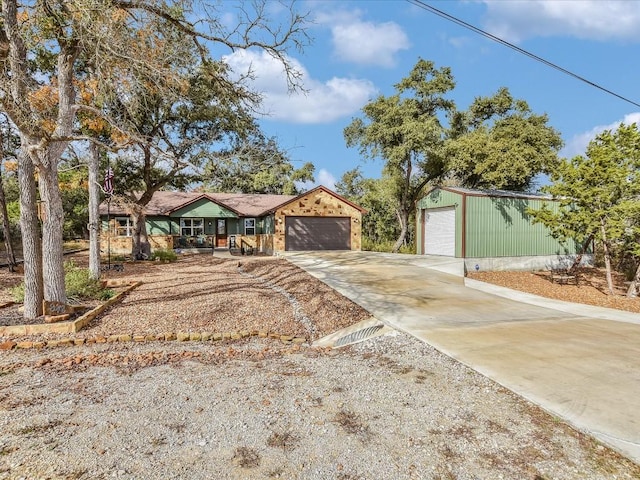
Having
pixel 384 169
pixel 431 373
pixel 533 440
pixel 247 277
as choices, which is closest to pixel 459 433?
pixel 533 440

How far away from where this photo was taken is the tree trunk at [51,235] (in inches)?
260

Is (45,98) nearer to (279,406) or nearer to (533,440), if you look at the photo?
(279,406)

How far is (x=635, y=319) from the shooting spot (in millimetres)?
6914

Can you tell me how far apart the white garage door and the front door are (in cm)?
1392

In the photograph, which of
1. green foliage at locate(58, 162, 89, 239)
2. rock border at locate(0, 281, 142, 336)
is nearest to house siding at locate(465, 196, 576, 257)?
rock border at locate(0, 281, 142, 336)

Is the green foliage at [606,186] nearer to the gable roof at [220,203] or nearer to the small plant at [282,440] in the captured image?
the small plant at [282,440]

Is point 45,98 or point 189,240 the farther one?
point 189,240

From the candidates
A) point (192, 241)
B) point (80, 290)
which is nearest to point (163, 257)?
point (192, 241)

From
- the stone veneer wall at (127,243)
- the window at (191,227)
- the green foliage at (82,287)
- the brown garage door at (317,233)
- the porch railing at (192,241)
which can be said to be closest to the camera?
the green foliage at (82,287)

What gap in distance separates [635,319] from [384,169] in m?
16.7

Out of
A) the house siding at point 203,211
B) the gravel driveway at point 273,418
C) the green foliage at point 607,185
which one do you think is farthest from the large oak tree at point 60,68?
the house siding at point 203,211

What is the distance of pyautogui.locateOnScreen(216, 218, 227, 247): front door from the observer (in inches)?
988

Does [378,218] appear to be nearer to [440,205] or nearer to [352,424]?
[440,205]

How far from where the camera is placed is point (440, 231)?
16.2 m
